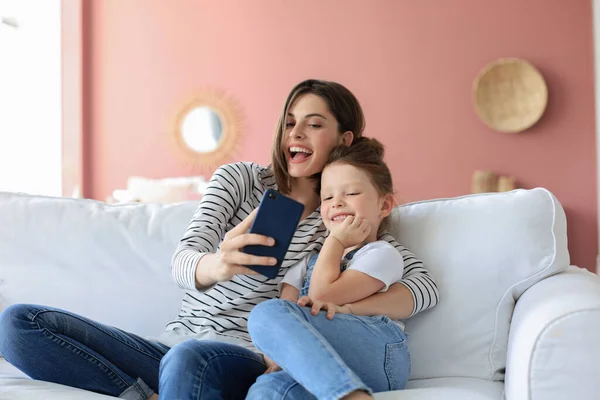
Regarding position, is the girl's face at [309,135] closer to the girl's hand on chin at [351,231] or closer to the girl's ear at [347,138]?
the girl's ear at [347,138]

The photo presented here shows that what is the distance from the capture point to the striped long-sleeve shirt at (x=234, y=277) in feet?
4.87

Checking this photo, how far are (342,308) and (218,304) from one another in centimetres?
36

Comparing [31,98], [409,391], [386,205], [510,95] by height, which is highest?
[31,98]

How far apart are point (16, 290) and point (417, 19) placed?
3.22m

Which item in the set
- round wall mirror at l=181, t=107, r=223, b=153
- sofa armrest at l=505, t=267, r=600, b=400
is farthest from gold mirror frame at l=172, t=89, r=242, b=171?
sofa armrest at l=505, t=267, r=600, b=400

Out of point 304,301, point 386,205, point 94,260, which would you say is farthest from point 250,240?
point 94,260

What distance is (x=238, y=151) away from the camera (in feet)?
15.4

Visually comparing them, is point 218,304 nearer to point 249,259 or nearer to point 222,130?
point 249,259

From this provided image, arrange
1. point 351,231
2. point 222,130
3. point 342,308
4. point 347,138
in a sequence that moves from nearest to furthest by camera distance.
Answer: point 342,308
point 351,231
point 347,138
point 222,130

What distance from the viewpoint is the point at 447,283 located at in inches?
60.9

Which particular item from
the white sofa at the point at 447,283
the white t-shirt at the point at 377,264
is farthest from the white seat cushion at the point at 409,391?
the white t-shirt at the point at 377,264

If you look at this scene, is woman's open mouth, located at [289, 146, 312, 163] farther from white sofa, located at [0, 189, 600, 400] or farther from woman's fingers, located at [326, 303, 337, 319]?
woman's fingers, located at [326, 303, 337, 319]

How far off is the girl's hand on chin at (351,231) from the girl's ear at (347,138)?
11.4 inches

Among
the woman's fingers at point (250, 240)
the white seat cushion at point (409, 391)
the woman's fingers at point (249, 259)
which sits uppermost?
the woman's fingers at point (250, 240)
